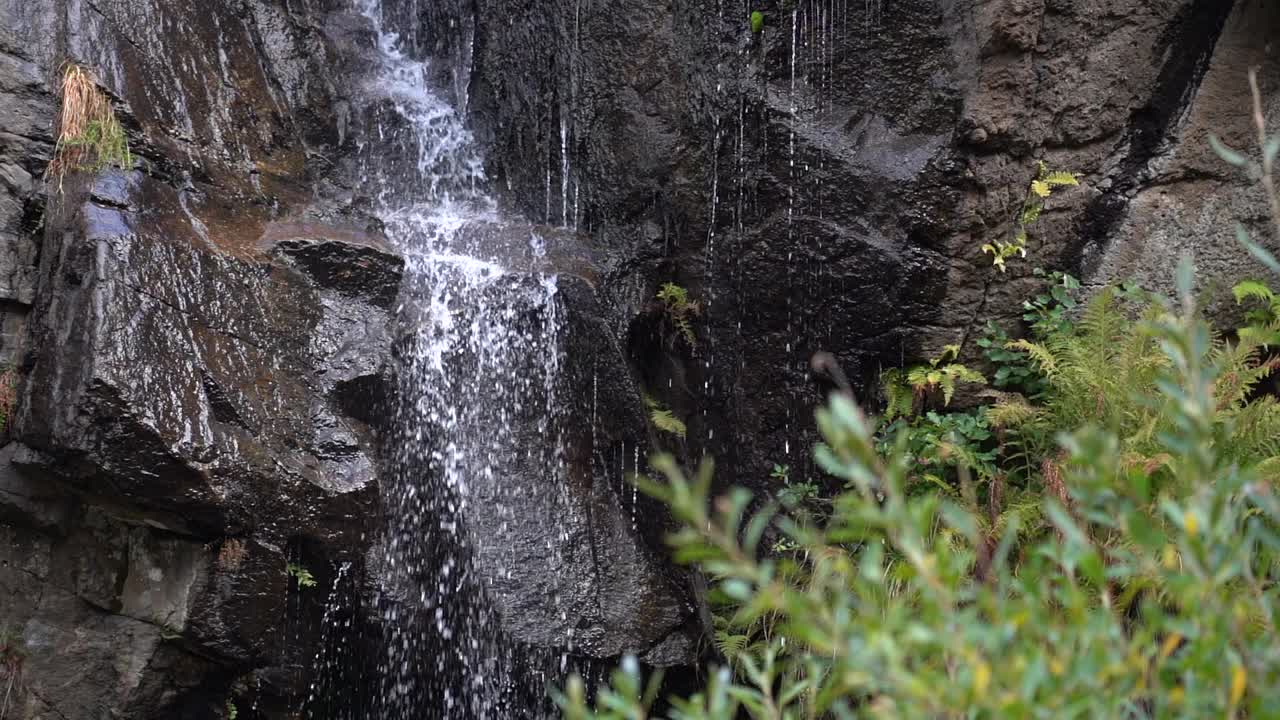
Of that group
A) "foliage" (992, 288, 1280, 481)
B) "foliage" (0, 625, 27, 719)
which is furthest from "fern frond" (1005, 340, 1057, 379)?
"foliage" (0, 625, 27, 719)

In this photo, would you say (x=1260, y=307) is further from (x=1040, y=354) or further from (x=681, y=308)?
(x=681, y=308)

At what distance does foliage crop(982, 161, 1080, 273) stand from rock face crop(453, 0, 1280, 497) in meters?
0.05

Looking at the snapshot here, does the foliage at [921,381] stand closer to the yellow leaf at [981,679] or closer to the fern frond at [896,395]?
the fern frond at [896,395]

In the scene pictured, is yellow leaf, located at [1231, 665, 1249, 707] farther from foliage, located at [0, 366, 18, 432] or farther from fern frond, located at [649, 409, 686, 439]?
foliage, located at [0, 366, 18, 432]

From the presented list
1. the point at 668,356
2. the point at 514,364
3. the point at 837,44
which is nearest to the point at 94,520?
the point at 514,364

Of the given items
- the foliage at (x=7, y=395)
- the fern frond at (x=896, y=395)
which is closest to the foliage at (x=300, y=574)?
the foliage at (x=7, y=395)

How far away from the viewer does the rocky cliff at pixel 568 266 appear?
14.7 feet

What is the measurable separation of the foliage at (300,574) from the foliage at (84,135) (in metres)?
2.24

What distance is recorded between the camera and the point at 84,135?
4844 millimetres

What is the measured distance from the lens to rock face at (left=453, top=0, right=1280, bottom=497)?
5.03 metres

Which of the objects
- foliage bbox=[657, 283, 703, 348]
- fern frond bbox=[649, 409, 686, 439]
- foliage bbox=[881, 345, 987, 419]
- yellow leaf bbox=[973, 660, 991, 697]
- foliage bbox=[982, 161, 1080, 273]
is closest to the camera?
yellow leaf bbox=[973, 660, 991, 697]

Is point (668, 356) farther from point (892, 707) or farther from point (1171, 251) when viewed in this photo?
point (892, 707)

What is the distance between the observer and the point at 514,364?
5652 millimetres

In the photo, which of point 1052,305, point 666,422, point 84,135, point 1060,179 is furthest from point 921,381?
point 84,135
